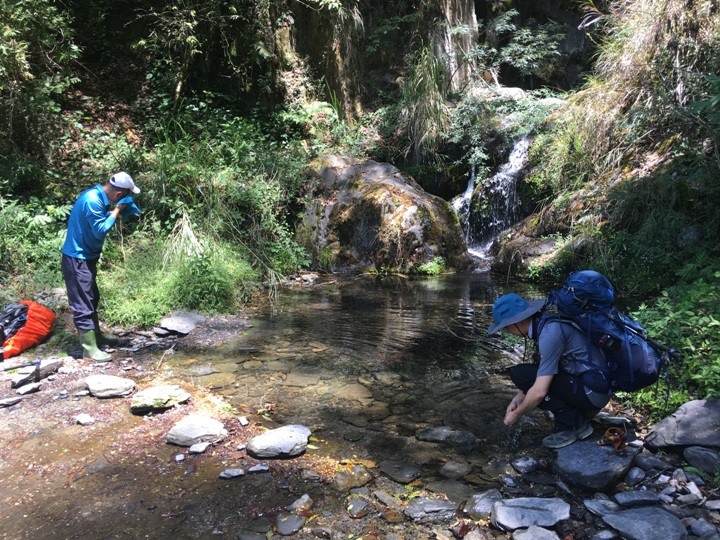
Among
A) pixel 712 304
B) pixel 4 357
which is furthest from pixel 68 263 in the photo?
pixel 712 304

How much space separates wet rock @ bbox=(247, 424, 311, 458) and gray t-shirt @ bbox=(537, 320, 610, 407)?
63.2 inches

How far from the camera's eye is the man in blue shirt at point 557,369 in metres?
2.93

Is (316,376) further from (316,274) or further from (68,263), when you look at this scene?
(316,274)

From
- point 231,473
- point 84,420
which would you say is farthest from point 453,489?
point 84,420

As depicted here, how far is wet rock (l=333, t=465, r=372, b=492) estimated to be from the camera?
2.93m

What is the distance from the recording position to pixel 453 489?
115 inches

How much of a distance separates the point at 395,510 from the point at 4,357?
4.12 metres

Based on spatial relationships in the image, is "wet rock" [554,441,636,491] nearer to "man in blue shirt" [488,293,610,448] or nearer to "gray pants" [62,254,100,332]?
"man in blue shirt" [488,293,610,448]

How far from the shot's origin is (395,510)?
2.72 meters

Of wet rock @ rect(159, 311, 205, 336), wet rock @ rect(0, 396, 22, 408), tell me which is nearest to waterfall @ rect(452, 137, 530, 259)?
wet rock @ rect(159, 311, 205, 336)

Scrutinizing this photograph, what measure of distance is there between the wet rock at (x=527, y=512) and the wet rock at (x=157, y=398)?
99.7 inches

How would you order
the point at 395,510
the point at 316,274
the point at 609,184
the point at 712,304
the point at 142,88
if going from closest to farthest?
the point at 395,510, the point at 712,304, the point at 609,184, the point at 316,274, the point at 142,88

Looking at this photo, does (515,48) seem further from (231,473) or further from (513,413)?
(231,473)

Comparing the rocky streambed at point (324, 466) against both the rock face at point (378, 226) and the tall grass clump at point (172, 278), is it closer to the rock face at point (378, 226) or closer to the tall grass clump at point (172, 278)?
the tall grass clump at point (172, 278)
